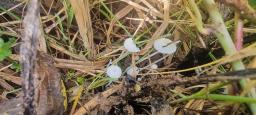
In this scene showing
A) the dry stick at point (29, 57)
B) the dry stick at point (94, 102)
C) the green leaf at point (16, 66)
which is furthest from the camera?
the green leaf at point (16, 66)

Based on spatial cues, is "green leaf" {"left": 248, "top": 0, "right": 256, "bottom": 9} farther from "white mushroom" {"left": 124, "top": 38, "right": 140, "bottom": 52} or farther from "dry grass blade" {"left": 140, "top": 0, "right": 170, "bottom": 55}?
"white mushroom" {"left": 124, "top": 38, "right": 140, "bottom": 52}

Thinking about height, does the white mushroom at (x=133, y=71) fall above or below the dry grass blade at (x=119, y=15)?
below

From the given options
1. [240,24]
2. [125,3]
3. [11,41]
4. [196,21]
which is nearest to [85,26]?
[125,3]

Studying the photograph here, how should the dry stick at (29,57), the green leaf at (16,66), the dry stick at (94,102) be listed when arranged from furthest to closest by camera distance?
the green leaf at (16,66) → the dry stick at (94,102) → the dry stick at (29,57)

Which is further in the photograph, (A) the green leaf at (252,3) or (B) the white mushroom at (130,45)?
(B) the white mushroom at (130,45)

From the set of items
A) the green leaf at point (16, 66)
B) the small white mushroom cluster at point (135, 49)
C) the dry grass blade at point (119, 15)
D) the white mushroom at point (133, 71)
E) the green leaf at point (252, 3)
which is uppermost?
the dry grass blade at point (119, 15)

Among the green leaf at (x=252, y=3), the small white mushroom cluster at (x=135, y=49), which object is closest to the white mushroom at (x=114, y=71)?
the small white mushroom cluster at (x=135, y=49)

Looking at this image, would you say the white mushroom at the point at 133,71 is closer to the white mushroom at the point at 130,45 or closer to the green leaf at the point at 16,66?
the white mushroom at the point at 130,45

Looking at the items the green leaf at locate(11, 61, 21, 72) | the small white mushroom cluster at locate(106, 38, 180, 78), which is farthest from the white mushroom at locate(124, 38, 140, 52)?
the green leaf at locate(11, 61, 21, 72)
